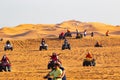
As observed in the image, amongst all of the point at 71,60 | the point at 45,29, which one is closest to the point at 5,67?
the point at 71,60

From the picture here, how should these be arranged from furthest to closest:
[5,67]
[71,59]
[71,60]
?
[71,59] < [71,60] < [5,67]

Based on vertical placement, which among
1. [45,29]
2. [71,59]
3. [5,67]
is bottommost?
[45,29]

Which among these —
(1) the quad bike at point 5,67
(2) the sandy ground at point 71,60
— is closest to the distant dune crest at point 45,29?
(2) the sandy ground at point 71,60

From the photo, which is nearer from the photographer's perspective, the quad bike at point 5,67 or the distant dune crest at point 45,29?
the quad bike at point 5,67

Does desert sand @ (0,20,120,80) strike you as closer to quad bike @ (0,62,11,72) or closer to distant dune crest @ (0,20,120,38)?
quad bike @ (0,62,11,72)

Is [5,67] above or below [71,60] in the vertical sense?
above

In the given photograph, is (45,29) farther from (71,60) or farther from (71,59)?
(71,60)

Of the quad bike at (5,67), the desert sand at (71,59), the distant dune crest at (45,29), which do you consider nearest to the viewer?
the desert sand at (71,59)

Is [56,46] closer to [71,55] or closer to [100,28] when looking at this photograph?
[71,55]

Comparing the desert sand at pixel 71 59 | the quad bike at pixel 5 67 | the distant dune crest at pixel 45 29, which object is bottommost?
the distant dune crest at pixel 45 29

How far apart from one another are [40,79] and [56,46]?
30.1m

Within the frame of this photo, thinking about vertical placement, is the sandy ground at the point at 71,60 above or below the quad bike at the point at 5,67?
below

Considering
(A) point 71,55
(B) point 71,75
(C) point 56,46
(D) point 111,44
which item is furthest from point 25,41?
(B) point 71,75

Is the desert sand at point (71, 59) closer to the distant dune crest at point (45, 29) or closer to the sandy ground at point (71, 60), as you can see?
the sandy ground at point (71, 60)
